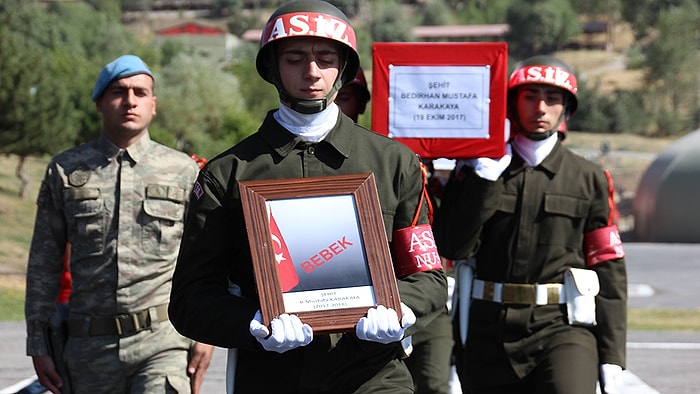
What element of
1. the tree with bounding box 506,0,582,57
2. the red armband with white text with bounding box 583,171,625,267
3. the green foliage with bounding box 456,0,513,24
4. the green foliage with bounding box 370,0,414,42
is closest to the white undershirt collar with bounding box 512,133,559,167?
the red armband with white text with bounding box 583,171,625,267

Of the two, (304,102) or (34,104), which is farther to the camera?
(34,104)

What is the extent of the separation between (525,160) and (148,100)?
2.03 meters

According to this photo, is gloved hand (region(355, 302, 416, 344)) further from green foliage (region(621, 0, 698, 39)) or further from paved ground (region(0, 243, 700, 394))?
green foliage (region(621, 0, 698, 39))

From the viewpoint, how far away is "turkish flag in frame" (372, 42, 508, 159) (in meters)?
6.32

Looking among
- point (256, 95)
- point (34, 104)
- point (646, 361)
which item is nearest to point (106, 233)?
point (646, 361)

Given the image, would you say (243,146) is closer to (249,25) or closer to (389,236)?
(389,236)

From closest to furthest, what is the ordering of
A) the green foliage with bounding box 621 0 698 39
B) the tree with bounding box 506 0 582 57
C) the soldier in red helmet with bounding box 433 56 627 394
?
the soldier in red helmet with bounding box 433 56 627 394 < the tree with bounding box 506 0 582 57 < the green foliage with bounding box 621 0 698 39

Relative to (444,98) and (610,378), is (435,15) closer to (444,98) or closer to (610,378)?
(444,98)

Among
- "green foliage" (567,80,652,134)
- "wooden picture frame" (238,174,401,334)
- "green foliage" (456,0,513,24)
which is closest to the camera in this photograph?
"wooden picture frame" (238,174,401,334)

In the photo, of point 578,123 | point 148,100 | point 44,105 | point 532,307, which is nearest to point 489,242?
point 532,307

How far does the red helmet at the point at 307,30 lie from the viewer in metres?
3.97

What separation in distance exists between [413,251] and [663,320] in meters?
15.3

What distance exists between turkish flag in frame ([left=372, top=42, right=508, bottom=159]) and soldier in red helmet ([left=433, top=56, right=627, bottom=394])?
16cm

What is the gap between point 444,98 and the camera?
635cm
